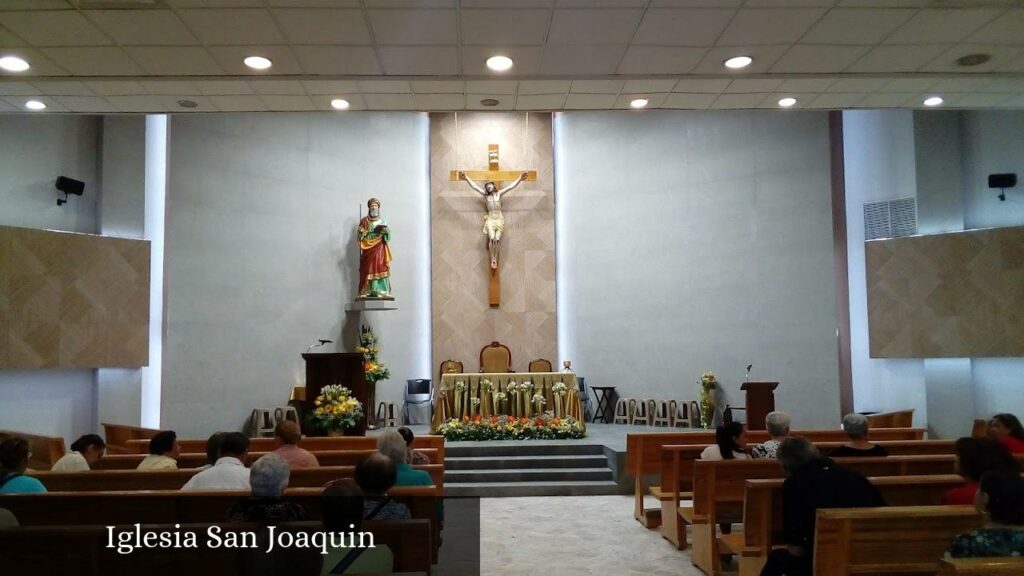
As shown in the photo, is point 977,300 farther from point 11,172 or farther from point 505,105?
point 11,172

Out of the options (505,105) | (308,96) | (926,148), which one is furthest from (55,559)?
(926,148)

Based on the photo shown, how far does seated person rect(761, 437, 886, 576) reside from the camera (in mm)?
3123

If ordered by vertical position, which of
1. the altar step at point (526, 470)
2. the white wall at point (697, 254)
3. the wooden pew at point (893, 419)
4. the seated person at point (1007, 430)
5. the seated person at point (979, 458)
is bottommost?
the altar step at point (526, 470)

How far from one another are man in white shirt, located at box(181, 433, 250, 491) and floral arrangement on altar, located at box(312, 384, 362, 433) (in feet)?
10.6

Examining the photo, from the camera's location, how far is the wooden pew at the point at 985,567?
2.06 meters

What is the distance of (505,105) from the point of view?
5766 mm

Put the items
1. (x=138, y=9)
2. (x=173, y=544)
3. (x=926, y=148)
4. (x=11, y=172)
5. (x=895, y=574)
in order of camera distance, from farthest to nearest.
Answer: (x=926, y=148) < (x=11, y=172) < (x=138, y=9) < (x=895, y=574) < (x=173, y=544)

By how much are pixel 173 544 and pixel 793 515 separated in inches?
97.4

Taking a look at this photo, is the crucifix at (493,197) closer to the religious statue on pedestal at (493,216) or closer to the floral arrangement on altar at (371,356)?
the religious statue on pedestal at (493,216)

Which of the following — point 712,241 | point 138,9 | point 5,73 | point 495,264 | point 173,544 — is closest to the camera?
point 173,544

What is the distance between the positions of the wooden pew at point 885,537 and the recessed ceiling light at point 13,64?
5232 millimetres

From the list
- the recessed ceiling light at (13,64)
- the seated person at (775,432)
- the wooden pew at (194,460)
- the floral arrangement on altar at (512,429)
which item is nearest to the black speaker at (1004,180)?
the floral arrangement on altar at (512,429)

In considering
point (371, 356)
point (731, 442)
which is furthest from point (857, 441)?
point (371, 356)

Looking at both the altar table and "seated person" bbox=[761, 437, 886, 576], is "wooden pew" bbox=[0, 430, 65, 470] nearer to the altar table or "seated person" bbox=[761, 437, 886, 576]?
the altar table
